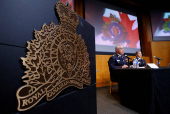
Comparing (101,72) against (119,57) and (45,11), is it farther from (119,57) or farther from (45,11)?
(45,11)

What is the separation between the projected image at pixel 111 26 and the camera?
3826 mm

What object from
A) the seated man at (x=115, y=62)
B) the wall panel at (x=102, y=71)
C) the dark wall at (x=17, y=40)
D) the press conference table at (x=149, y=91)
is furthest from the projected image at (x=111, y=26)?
the dark wall at (x=17, y=40)

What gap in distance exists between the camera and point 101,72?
3557 millimetres

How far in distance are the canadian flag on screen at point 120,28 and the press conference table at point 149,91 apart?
8.64 feet

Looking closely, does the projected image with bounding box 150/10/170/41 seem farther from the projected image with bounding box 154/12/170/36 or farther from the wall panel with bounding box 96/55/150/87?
the wall panel with bounding box 96/55/150/87

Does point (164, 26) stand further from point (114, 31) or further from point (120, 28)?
point (114, 31)

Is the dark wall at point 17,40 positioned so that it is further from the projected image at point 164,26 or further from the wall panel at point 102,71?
the projected image at point 164,26

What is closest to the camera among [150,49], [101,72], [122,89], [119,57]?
[122,89]

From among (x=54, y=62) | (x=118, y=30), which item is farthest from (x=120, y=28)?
(x=54, y=62)

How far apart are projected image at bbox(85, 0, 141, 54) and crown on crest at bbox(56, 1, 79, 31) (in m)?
2.82

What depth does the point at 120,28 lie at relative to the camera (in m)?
4.46

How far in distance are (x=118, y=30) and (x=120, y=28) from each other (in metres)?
0.18

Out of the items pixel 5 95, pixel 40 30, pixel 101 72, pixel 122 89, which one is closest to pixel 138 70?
pixel 122 89

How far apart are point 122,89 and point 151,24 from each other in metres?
5.02
